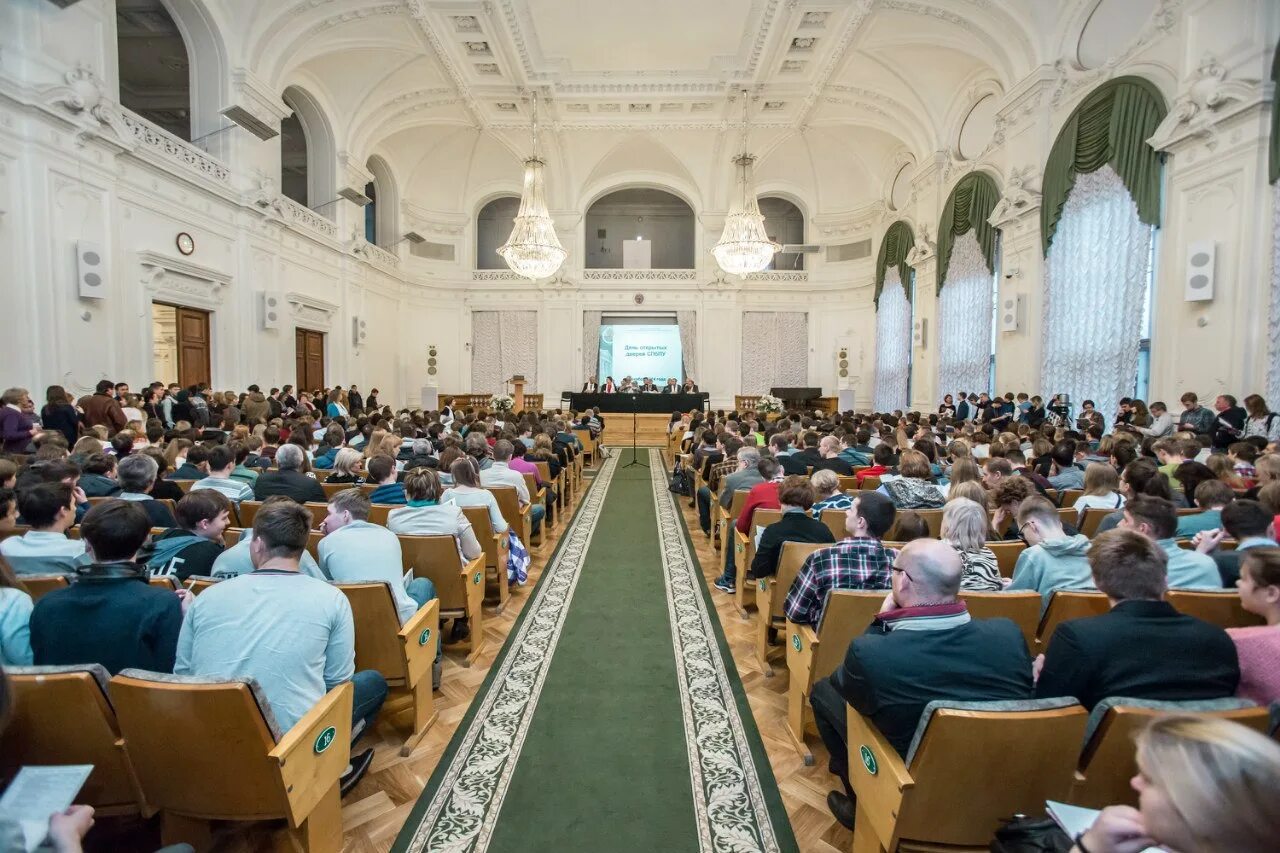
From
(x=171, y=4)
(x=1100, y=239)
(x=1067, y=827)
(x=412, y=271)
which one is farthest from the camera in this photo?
(x=412, y=271)

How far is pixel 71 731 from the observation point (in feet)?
4.84

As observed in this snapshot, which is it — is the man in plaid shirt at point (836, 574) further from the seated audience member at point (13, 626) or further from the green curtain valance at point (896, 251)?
the green curtain valance at point (896, 251)

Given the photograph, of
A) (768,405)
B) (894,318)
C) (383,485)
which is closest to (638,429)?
(768,405)

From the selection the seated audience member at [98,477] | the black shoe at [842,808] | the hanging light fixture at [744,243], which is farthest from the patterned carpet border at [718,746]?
the hanging light fixture at [744,243]

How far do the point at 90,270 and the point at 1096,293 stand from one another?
40.4 feet

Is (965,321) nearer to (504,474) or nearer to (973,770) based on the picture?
(504,474)

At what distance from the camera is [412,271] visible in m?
17.1

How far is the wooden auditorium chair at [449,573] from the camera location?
9.94ft

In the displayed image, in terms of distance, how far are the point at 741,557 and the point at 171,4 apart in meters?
10.9

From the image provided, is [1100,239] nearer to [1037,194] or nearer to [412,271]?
[1037,194]

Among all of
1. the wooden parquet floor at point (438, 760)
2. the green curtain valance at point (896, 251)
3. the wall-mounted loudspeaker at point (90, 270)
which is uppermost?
the green curtain valance at point (896, 251)

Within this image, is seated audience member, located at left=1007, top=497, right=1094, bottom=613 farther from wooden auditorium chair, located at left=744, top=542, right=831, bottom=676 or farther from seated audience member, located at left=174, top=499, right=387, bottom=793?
seated audience member, located at left=174, top=499, right=387, bottom=793

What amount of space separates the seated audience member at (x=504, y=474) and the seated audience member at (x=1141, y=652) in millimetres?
3454

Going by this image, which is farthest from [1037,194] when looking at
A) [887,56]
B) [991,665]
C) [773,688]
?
[991,665]
